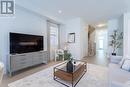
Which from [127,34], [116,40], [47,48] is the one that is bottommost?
[47,48]

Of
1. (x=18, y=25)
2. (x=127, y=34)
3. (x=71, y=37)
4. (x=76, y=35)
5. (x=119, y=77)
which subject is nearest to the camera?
(x=119, y=77)

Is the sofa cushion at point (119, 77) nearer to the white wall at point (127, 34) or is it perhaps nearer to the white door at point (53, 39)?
the white wall at point (127, 34)

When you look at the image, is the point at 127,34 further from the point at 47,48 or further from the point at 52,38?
the point at 47,48

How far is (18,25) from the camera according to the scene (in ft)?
12.9

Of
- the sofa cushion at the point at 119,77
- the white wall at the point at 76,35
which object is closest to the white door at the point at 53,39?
the white wall at the point at 76,35

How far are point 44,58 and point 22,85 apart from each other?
2263 millimetres

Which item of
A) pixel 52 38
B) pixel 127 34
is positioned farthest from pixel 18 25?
pixel 127 34

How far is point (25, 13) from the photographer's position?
167 inches

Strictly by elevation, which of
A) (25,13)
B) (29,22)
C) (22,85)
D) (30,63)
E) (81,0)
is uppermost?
(81,0)

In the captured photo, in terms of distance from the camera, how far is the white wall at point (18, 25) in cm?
345

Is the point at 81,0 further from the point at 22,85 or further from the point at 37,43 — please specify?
the point at 22,85

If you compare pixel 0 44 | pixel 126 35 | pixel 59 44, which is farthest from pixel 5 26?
pixel 126 35

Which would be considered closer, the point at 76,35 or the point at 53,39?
the point at 53,39

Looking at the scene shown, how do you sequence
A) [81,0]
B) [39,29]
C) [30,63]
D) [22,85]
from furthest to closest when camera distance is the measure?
[39,29] < [30,63] < [81,0] < [22,85]
